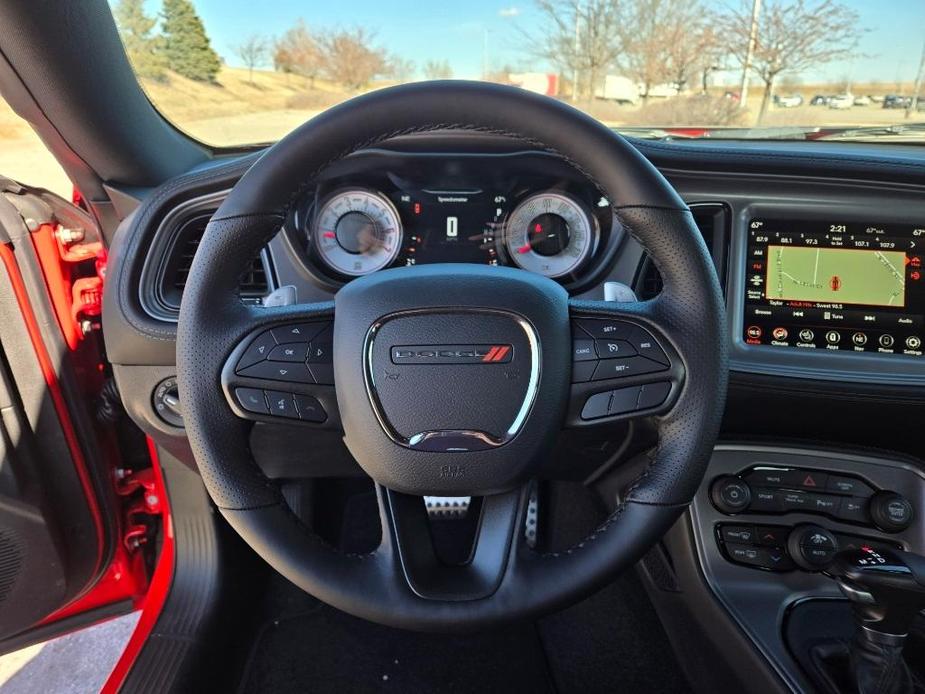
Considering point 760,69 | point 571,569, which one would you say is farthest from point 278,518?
point 760,69

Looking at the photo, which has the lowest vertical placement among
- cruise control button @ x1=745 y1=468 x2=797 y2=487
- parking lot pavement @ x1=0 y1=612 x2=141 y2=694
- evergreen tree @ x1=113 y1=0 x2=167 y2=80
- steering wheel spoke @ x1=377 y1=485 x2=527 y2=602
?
parking lot pavement @ x1=0 y1=612 x2=141 y2=694

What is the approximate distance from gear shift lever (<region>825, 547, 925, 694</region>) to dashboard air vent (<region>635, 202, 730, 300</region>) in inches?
25.1

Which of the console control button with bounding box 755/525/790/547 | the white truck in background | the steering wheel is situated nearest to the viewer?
the steering wheel

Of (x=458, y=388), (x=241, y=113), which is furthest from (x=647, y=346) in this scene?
(x=241, y=113)

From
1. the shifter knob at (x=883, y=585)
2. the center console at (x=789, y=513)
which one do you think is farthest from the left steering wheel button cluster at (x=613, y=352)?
the center console at (x=789, y=513)

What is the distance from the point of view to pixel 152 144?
1626 millimetres

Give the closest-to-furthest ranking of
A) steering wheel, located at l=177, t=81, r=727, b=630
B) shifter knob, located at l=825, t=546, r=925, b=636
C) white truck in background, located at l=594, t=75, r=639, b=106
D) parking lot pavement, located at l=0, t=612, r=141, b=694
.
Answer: steering wheel, located at l=177, t=81, r=727, b=630
shifter knob, located at l=825, t=546, r=925, b=636
white truck in background, located at l=594, t=75, r=639, b=106
parking lot pavement, located at l=0, t=612, r=141, b=694

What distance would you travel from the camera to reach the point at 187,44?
1731 mm

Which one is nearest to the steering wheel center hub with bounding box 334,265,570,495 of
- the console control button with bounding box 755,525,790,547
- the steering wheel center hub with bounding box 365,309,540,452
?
the steering wheel center hub with bounding box 365,309,540,452

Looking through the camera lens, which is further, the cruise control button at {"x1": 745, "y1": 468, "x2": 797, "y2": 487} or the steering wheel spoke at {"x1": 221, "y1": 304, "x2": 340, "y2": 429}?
the cruise control button at {"x1": 745, "y1": 468, "x2": 797, "y2": 487}

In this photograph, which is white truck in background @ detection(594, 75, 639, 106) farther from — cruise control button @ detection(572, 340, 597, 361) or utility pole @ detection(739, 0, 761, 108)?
cruise control button @ detection(572, 340, 597, 361)

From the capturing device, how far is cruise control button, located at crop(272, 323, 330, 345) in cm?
105

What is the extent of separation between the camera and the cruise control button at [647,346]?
1014 millimetres

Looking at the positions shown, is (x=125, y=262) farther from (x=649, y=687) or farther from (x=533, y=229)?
(x=649, y=687)
